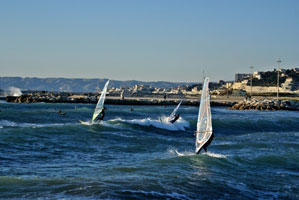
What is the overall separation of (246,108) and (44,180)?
55203mm

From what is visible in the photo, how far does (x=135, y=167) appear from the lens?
15.8m

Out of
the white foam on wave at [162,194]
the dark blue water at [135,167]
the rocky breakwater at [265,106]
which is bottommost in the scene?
the white foam on wave at [162,194]

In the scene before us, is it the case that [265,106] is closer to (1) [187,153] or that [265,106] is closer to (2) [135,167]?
(1) [187,153]

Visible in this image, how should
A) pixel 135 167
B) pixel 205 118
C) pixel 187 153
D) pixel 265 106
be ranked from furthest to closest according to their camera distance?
pixel 265 106 < pixel 187 153 < pixel 205 118 < pixel 135 167

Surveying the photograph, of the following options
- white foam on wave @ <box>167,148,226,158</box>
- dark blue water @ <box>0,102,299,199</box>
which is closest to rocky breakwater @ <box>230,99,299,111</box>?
dark blue water @ <box>0,102,299,199</box>

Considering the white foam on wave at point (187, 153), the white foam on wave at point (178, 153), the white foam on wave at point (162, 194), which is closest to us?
the white foam on wave at point (162, 194)

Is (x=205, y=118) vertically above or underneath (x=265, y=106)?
above

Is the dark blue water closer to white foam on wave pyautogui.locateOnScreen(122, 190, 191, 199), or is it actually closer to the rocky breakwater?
white foam on wave pyautogui.locateOnScreen(122, 190, 191, 199)

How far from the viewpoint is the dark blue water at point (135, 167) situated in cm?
1268

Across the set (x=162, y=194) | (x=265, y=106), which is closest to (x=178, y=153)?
(x=162, y=194)

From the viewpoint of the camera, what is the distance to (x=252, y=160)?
1873 centimetres

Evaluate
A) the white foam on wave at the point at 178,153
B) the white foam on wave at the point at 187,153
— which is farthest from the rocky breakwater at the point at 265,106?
the white foam on wave at the point at 178,153

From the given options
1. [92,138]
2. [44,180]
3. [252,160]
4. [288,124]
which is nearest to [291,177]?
[252,160]

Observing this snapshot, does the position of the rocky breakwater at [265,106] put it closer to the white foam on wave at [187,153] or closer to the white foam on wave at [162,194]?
the white foam on wave at [187,153]
